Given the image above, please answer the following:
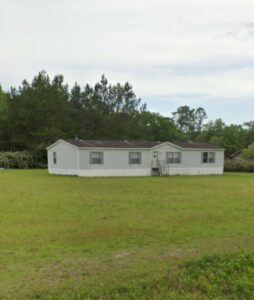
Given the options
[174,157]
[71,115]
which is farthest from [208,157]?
[71,115]

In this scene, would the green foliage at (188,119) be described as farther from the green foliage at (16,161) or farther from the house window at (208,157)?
the house window at (208,157)

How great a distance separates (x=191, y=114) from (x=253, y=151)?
132 feet

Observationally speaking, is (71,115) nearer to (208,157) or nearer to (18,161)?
(18,161)

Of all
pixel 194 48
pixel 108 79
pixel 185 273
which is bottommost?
pixel 185 273

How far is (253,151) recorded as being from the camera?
46.1 m

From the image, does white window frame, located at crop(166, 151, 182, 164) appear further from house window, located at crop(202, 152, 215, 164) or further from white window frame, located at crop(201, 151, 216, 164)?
house window, located at crop(202, 152, 215, 164)

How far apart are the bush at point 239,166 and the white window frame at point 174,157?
10.8 meters

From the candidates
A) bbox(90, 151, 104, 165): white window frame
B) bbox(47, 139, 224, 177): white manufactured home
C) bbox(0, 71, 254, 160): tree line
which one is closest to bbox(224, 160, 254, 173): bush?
bbox(47, 139, 224, 177): white manufactured home

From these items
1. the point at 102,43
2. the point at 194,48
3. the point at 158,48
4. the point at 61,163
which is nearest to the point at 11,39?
the point at 102,43

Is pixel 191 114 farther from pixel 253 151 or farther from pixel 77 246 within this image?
pixel 77 246

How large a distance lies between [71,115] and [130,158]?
20.5 meters

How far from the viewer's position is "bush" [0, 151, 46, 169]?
34.8 metres

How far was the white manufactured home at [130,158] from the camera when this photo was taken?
2536 cm

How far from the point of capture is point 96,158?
25.7m
